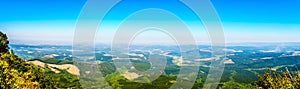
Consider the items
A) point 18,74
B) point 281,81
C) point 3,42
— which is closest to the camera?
point 281,81

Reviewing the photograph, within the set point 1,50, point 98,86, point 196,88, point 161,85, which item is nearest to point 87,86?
point 98,86

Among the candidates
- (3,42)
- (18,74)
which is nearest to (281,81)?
(18,74)

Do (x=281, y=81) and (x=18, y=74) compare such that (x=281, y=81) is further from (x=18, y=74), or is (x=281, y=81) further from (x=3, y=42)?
(x=3, y=42)

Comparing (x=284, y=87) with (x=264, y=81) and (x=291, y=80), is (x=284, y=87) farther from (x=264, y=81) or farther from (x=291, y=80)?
(x=264, y=81)

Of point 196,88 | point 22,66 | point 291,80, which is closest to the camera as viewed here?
point 291,80

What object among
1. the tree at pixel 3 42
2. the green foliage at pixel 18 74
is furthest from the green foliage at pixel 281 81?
the tree at pixel 3 42

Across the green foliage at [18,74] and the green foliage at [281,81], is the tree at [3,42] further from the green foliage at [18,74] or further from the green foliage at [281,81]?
the green foliage at [281,81]

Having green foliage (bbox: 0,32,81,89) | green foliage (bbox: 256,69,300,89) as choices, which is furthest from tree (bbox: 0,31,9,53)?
green foliage (bbox: 256,69,300,89)

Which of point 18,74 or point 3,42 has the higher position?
point 3,42

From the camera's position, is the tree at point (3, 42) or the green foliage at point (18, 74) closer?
the green foliage at point (18, 74)

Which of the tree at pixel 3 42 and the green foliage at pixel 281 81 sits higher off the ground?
the tree at pixel 3 42

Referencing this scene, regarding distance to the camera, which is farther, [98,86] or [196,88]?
[98,86]
